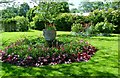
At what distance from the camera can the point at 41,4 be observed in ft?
48.6

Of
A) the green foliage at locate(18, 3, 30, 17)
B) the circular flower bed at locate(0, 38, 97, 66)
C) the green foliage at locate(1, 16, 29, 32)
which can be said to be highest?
the green foliage at locate(18, 3, 30, 17)

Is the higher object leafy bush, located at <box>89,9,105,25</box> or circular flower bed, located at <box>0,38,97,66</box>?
leafy bush, located at <box>89,9,105,25</box>

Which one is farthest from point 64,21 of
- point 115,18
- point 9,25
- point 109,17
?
point 9,25

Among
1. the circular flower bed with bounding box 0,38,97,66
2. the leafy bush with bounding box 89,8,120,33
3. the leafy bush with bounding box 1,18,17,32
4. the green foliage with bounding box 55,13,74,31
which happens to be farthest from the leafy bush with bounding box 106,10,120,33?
the circular flower bed with bounding box 0,38,97,66

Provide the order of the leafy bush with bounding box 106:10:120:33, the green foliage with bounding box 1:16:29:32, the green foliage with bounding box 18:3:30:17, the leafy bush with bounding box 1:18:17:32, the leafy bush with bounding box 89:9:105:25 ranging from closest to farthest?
the leafy bush with bounding box 106:10:120:33, the leafy bush with bounding box 89:9:105:25, the leafy bush with bounding box 1:18:17:32, the green foliage with bounding box 1:16:29:32, the green foliage with bounding box 18:3:30:17

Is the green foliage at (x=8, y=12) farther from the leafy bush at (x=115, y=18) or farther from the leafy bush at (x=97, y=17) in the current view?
the leafy bush at (x=115, y=18)

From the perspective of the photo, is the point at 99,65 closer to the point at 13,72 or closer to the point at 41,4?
the point at 13,72

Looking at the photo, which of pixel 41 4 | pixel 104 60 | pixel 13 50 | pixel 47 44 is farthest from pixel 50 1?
pixel 104 60

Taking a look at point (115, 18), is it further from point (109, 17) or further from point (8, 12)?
point (8, 12)

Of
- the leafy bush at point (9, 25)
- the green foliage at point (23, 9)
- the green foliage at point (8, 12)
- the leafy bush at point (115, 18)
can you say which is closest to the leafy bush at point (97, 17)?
the leafy bush at point (115, 18)

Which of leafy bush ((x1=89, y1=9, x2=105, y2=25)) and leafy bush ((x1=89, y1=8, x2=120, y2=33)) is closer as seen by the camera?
leafy bush ((x1=89, y1=8, x2=120, y2=33))

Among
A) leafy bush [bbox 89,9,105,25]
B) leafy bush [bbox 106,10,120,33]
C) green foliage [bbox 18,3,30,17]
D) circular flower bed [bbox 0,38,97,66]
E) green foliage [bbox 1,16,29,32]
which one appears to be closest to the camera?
circular flower bed [bbox 0,38,97,66]

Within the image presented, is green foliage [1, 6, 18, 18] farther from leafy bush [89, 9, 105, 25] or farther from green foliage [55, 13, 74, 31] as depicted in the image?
leafy bush [89, 9, 105, 25]

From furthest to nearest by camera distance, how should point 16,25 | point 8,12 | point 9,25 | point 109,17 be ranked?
point 8,12
point 16,25
point 9,25
point 109,17
